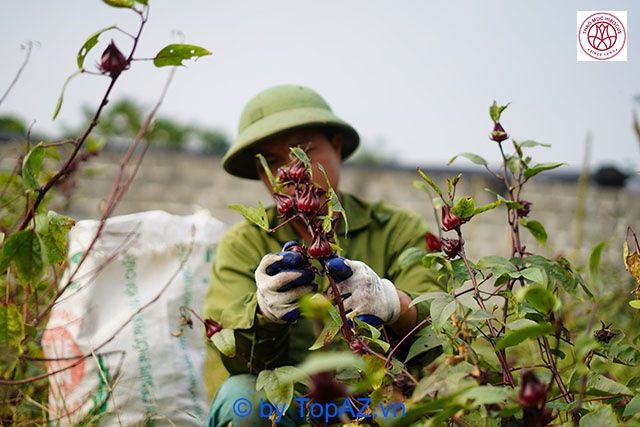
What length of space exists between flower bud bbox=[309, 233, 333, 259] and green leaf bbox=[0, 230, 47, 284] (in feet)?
1.13

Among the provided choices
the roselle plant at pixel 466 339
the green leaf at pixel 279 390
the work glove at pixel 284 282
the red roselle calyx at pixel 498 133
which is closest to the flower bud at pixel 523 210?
the roselle plant at pixel 466 339

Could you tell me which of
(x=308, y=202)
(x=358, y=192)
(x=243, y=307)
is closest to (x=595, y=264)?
(x=308, y=202)

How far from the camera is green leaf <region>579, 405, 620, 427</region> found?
0.74 meters

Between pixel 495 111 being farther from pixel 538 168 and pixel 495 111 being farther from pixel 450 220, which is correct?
pixel 450 220

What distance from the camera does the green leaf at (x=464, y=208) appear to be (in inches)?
33.7

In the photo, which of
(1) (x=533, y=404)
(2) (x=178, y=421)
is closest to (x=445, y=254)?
(1) (x=533, y=404)

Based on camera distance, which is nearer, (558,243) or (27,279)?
(27,279)

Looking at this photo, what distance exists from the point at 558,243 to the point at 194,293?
10.6 feet

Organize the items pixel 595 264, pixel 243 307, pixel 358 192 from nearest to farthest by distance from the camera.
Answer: pixel 595 264 < pixel 243 307 < pixel 358 192

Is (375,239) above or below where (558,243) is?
above

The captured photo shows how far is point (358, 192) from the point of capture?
453 centimetres

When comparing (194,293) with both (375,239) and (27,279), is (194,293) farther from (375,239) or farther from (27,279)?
(27,279)

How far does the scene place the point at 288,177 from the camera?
0.92 meters

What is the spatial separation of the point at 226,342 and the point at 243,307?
0.24 m
